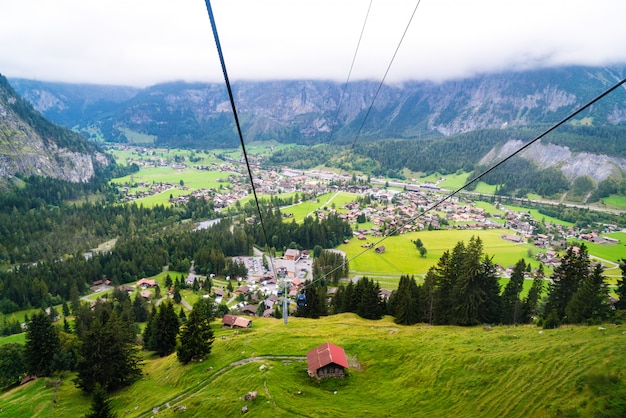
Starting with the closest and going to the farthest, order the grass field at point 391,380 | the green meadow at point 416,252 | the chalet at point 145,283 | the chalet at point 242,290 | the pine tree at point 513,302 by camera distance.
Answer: the grass field at point 391,380
the pine tree at point 513,302
the chalet at point 242,290
the chalet at point 145,283
the green meadow at point 416,252

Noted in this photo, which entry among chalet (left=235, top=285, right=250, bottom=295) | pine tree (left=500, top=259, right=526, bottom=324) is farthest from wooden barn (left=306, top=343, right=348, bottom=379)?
chalet (left=235, top=285, right=250, bottom=295)

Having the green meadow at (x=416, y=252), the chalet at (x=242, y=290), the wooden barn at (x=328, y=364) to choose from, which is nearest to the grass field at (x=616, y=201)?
the green meadow at (x=416, y=252)

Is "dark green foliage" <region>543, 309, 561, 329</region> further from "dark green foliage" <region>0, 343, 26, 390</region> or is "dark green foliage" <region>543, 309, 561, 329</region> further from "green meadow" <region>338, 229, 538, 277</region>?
"dark green foliage" <region>0, 343, 26, 390</region>

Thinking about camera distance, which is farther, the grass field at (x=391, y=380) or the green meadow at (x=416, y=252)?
the green meadow at (x=416, y=252)

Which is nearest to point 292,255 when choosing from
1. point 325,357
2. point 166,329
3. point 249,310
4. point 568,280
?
point 249,310

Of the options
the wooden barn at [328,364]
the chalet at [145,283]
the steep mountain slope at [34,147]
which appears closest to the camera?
the wooden barn at [328,364]

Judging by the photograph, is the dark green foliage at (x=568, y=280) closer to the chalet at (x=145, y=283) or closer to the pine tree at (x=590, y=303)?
the pine tree at (x=590, y=303)

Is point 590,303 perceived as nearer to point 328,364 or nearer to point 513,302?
point 513,302

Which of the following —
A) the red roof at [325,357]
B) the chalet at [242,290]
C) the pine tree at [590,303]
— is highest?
the pine tree at [590,303]
